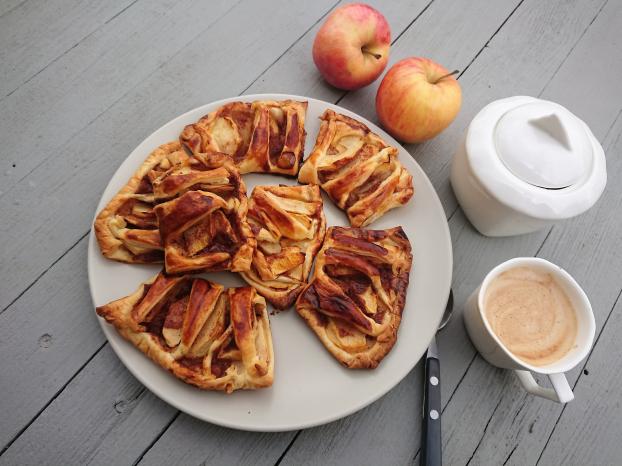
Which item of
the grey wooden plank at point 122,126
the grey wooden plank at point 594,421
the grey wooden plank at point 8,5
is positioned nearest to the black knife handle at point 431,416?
the grey wooden plank at point 594,421

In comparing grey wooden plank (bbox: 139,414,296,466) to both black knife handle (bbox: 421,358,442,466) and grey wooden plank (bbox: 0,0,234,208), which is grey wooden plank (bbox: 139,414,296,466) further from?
grey wooden plank (bbox: 0,0,234,208)

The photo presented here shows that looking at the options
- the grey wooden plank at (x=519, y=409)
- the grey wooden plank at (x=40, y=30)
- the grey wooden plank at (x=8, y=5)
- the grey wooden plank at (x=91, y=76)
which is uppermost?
the grey wooden plank at (x=8, y=5)

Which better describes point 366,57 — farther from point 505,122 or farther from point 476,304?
point 476,304

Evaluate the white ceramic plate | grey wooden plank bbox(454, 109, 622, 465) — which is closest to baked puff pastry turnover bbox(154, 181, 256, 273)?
the white ceramic plate

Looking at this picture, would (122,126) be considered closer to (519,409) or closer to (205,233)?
(205,233)

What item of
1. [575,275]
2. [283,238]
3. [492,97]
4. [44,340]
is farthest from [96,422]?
[492,97]

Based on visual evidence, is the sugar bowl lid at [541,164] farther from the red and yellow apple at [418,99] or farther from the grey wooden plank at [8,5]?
the grey wooden plank at [8,5]
